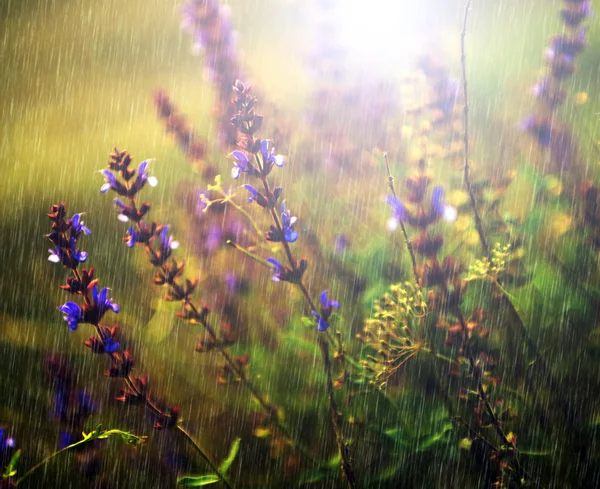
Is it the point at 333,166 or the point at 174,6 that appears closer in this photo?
the point at 333,166

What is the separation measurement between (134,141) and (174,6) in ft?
2.39

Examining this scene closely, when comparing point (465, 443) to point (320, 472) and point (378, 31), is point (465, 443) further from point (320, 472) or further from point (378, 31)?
point (378, 31)

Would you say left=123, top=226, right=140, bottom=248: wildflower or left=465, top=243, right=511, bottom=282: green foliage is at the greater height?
left=465, top=243, right=511, bottom=282: green foliage

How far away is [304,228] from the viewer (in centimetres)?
171

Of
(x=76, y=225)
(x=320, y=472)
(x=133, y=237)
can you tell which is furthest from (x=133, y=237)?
(x=320, y=472)

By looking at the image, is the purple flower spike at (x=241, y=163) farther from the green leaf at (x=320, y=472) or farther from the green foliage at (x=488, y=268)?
the green leaf at (x=320, y=472)

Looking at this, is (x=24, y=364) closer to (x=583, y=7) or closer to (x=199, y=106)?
(x=199, y=106)

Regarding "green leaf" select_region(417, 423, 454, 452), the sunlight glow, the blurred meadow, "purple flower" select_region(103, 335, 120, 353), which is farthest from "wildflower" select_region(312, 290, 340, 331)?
the sunlight glow

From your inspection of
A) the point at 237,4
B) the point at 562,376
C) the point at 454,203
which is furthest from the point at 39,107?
the point at 562,376

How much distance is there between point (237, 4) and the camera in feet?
7.55

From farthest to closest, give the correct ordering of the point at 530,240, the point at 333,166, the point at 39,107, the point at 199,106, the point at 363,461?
the point at 39,107 < the point at 199,106 < the point at 333,166 < the point at 530,240 < the point at 363,461

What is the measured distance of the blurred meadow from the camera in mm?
1258

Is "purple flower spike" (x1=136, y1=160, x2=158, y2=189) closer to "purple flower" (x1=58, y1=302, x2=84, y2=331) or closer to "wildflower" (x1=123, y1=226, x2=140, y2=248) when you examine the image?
"wildflower" (x1=123, y1=226, x2=140, y2=248)

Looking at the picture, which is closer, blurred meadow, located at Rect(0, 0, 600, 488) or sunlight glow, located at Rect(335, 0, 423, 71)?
blurred meadow, located at Rect(0, 0, 600, 488)
